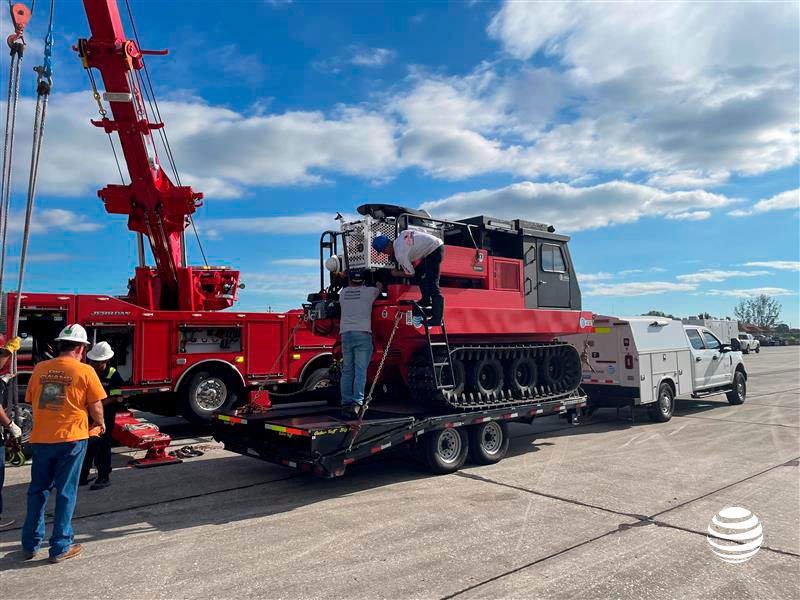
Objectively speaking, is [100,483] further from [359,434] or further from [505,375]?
[505,375]

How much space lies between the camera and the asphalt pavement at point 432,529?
437 centimetres

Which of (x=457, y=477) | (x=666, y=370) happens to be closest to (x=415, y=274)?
(x=457, y=477)

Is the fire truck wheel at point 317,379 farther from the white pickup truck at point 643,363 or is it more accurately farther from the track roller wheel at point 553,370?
the white pickup truck at point 643,363

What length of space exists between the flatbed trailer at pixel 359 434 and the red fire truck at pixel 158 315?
2.37 m

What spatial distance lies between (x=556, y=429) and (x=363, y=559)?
7597 millimetres

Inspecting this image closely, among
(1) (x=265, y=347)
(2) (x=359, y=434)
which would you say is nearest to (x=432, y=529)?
(2) (x=359, y=434)

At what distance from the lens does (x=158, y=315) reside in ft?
34.7

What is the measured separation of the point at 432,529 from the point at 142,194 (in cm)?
917

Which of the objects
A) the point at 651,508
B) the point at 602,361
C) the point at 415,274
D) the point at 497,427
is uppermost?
the point at 415,274

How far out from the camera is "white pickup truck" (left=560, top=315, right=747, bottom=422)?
1181 centimetres

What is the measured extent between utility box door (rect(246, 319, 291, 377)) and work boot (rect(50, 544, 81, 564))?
6.52 metres

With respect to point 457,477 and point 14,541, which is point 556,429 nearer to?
point 457,477

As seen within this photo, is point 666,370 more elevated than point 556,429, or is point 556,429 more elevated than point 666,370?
point 666,370

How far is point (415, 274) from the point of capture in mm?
7504
